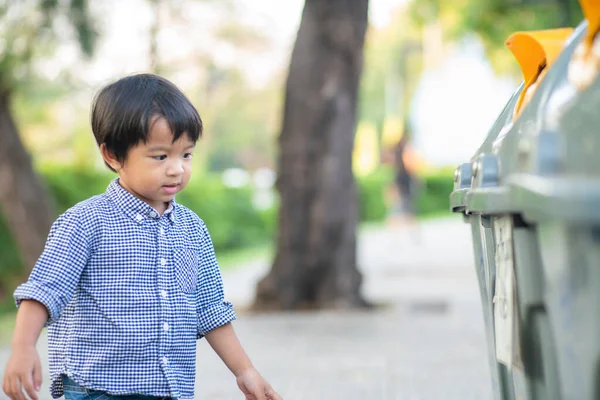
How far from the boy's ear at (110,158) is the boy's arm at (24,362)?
19.2 inches

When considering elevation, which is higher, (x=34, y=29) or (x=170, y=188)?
(x=34, y=29)

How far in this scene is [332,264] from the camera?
8.88 m

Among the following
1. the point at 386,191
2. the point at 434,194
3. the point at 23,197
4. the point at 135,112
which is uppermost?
the point at 135,112

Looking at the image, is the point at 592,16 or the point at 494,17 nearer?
the point at 592,16

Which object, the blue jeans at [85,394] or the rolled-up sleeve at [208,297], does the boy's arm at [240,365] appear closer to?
the rolled-up sleeve at [208,297]

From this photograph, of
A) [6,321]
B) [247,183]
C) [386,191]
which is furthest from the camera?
[386,191]

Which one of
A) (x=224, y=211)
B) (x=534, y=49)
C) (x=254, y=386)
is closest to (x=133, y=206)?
(x=254, y=386)

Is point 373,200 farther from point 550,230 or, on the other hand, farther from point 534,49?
point 550,230

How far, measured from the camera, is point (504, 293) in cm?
247

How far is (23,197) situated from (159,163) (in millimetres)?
9178

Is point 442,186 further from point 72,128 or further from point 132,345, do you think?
point 132,345

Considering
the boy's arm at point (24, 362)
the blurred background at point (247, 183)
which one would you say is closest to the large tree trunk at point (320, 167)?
the blurred background at point (247, 183)

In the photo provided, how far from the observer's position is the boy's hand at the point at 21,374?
248cm

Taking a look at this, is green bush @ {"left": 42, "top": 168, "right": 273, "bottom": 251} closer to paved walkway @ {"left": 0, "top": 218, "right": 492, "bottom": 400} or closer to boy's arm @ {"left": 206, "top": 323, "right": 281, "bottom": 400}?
paved walkway @ {"left": 0, "top": 218, "right": 492, "bottom": 400}
